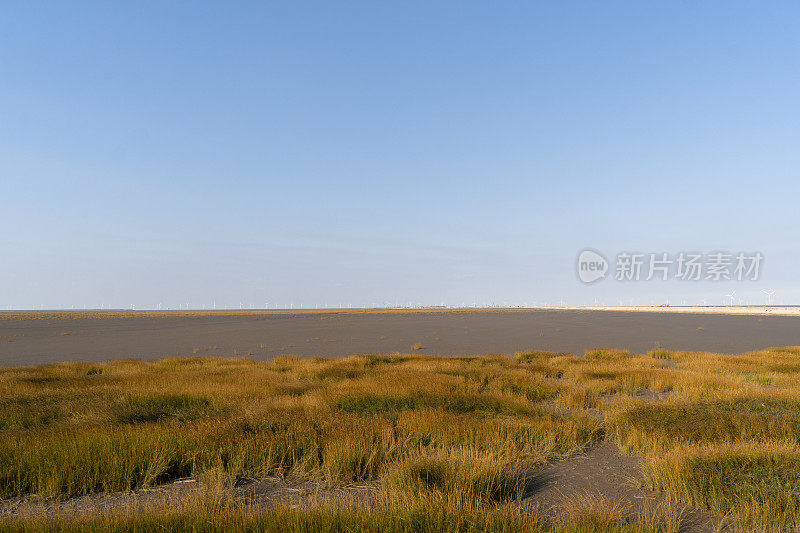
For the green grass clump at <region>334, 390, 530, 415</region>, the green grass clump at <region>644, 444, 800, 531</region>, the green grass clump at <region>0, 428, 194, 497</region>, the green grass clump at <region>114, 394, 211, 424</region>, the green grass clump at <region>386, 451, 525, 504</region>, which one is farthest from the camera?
the green grass clump at <region>334, 390, 530, 415</region>

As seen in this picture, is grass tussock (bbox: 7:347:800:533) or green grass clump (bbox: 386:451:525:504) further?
green grass clump (bbox: 386:451:525:504)

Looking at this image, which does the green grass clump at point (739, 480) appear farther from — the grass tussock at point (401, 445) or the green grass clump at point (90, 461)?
the green grass clump at point (90, 461)

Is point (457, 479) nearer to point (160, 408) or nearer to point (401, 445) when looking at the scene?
point (401, 445)

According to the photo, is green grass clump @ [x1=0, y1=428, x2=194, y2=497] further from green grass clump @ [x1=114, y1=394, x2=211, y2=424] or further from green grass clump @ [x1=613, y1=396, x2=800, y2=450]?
green grass clump @ [x1=613, y1=396, x2=800, y2=450]

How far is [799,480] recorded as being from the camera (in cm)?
486

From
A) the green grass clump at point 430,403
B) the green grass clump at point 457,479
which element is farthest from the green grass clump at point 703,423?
the green grass clump at point 457,479

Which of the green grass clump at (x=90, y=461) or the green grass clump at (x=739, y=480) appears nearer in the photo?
the green grass clump at (x=739, y=480)

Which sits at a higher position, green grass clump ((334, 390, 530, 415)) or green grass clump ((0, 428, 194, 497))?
green grass clump ((0, 428, 194, 497))

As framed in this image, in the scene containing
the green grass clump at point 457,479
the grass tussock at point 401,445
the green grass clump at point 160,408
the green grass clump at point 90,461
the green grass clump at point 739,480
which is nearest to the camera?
the grass tussock at point 401,445

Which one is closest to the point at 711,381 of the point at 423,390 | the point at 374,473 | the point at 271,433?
the point at 423,390

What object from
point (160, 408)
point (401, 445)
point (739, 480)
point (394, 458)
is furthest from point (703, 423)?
point (160, 408)

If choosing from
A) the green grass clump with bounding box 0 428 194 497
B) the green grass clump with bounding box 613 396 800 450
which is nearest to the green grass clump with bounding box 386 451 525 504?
the green grass clump with bounding box 613 396 800 450

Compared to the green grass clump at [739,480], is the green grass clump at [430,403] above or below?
below

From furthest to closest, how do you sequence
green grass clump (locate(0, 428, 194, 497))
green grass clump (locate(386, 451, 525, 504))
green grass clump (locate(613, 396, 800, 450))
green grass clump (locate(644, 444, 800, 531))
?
green grass clump (locate(613, 396, 800, 450)) < green grass clump (locate(0, 428, 194, 497)) < green grass clump (locate(386, 451, 525, 504)) < green grass clump (locate(644, 444, 800, 531))
